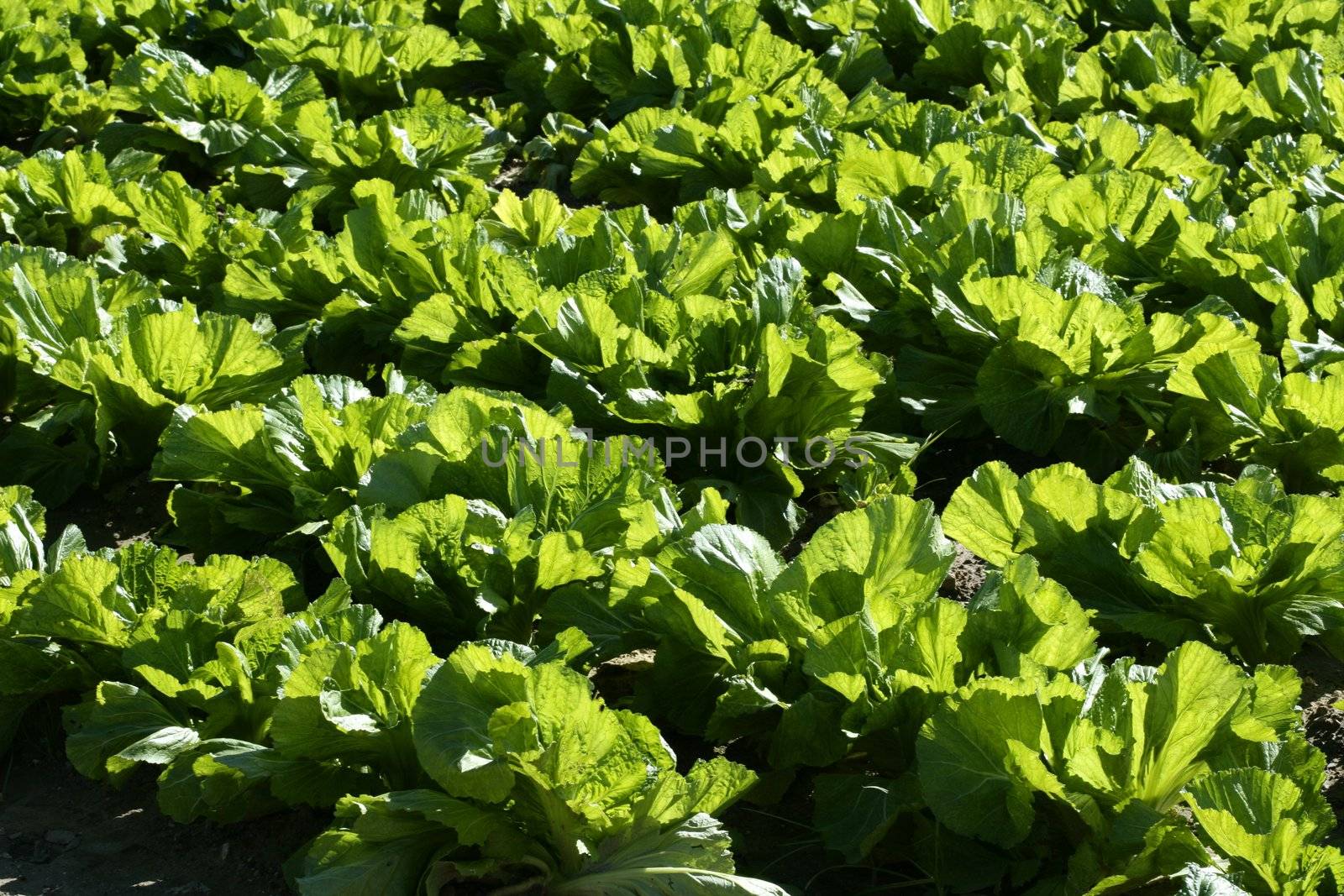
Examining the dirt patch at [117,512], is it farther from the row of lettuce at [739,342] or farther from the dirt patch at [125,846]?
the dirt patch at [125,846]

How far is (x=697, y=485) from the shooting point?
3330mm

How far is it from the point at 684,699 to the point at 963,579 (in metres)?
0.88

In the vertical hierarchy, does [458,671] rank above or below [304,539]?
above

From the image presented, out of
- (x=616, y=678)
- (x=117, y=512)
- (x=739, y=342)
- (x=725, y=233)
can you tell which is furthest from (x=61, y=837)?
(x=725, y=233)

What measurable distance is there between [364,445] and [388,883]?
1.11 m

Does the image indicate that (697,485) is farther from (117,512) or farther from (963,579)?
(117,512)

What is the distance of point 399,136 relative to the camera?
15.8 feet

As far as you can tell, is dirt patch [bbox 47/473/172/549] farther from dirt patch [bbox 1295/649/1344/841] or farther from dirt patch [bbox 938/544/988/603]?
dirt patch [bbox 1295/649/1344/841]

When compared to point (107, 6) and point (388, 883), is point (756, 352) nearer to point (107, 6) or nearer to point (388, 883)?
point (388, 883)

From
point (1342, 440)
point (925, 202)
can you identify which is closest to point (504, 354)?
point (925, 202)

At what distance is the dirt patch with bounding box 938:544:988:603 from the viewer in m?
3.26

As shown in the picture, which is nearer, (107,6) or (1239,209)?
(1239,209)

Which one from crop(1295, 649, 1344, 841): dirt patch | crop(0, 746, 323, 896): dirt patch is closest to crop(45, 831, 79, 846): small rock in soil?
crop(0, 746, 323, 896): dirt patch

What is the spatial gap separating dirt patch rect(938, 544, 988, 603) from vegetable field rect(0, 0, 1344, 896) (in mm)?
12
